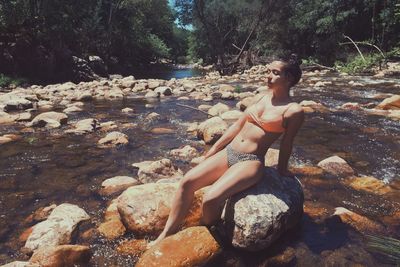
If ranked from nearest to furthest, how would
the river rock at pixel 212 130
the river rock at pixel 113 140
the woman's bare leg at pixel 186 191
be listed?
the woman's bare leg at pixel 186 191 < the river rock at pixel 212 130 < the river rock at pixel 113 140

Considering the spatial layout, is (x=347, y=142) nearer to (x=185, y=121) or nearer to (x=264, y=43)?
(x=185, y=121)

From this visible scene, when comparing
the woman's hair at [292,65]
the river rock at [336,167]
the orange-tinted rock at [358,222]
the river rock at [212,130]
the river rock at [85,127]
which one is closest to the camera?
the woman's hair at [292,65]

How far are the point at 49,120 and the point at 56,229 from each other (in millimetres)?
6953

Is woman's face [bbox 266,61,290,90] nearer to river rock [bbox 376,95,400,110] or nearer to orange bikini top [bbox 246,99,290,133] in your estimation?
orange bikini top [bbox 246,99,290,133]

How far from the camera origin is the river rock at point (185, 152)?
7754mm

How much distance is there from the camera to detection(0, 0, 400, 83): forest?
2530 cm

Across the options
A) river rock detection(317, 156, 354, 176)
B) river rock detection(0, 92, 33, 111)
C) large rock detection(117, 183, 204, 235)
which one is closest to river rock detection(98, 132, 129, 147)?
large rock detection(117, 183, 204, 235)

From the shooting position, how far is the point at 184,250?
12.8ft

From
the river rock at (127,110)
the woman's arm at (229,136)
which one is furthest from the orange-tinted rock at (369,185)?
the river rock at (127,110)

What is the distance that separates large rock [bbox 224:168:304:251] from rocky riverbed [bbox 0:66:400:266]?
2 centimetres

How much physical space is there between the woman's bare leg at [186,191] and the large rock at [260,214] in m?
0.36

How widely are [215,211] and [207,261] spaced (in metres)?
0.55

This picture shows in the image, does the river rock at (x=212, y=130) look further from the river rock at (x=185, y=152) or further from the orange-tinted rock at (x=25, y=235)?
the orange-tinted rock at (x=25, y=235)

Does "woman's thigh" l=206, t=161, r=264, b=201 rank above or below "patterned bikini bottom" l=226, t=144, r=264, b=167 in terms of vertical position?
below
